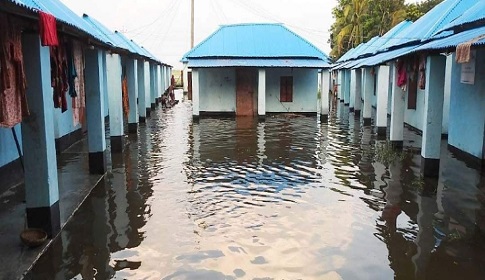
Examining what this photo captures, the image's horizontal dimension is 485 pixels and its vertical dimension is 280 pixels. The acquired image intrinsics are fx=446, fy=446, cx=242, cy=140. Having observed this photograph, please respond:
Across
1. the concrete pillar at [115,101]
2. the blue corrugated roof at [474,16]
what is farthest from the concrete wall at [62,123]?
the blue corrugated roof at [474,16]

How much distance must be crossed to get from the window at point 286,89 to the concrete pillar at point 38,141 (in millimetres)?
17942

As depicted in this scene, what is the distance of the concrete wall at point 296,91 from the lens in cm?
2361

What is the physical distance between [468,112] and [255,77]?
13033 mm

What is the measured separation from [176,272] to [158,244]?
3.16ft

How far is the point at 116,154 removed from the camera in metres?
13.0

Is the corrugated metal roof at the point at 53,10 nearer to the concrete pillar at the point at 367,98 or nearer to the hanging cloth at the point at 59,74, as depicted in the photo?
the hanging cloth at the point at 59,74

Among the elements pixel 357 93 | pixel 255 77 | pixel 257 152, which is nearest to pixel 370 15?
pixel 357 93

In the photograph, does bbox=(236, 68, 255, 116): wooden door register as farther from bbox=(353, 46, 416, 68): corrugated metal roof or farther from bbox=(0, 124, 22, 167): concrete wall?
bbox=(0, 124, 22, 167): concrete wall

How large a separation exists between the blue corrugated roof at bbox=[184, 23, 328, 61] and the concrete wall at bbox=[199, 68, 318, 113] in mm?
1117

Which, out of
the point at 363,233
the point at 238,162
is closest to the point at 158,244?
the point at 363,233

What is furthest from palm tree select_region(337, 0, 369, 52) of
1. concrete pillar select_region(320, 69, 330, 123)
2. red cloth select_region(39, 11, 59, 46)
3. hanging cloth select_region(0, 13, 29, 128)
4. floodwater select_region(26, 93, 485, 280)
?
hanging cloth select_region(0, 13, 29, 128)

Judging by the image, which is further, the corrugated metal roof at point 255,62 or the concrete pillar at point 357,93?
the concrete pillar at point 357,93

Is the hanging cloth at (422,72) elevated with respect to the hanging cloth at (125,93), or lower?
elevated

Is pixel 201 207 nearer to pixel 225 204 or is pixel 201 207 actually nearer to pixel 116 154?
pixel 225 204
